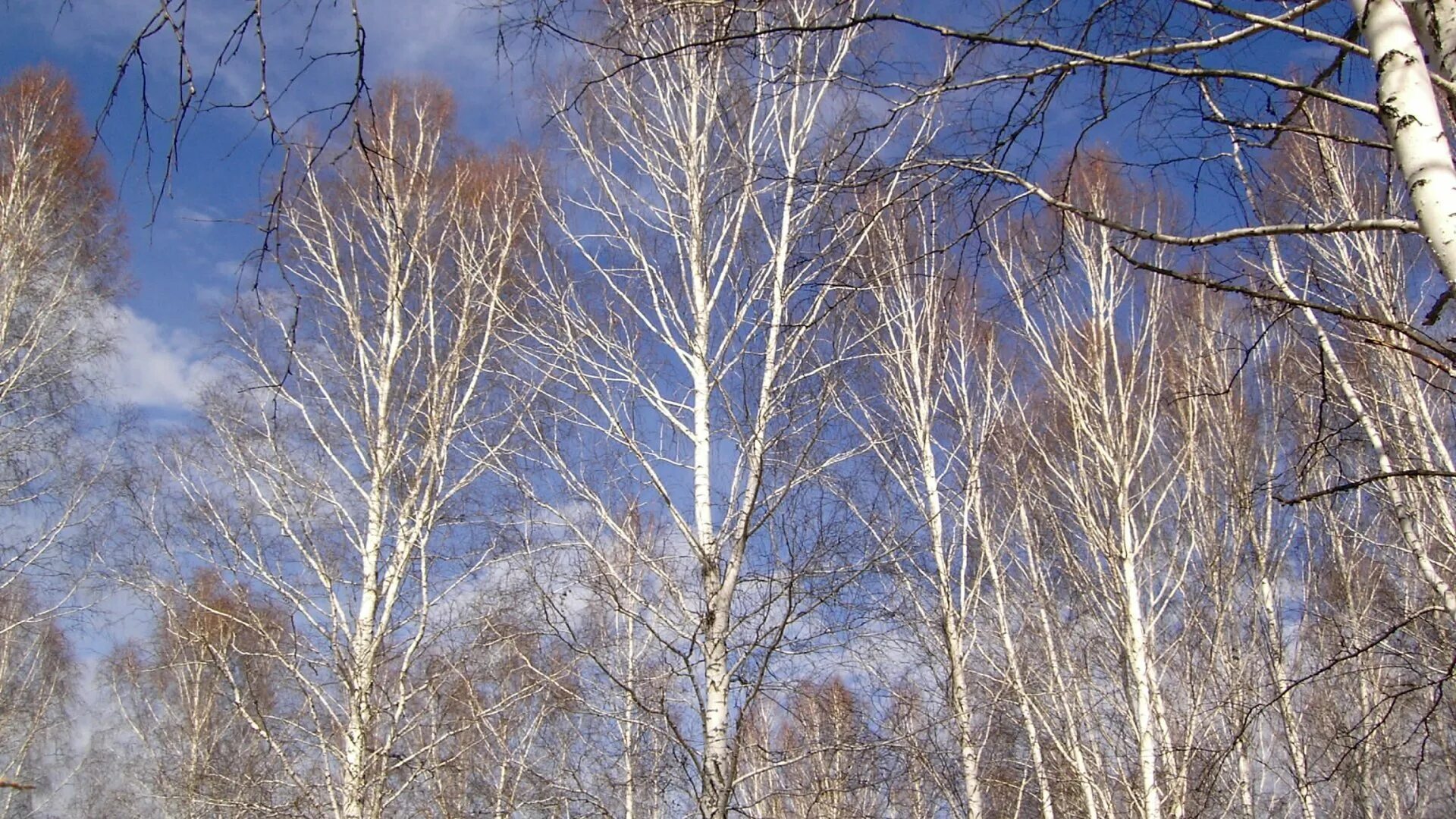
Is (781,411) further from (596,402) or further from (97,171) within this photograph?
(97,171)

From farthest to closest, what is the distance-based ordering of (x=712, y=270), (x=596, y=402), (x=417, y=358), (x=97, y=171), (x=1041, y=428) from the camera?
1. (x=97, y=171)
2. (x=1041, y=428)
3. (x=417, y=358)
4. (x=712, y=270)
5. (x=596, y=402)

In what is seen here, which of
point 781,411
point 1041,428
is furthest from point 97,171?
point 1041,428

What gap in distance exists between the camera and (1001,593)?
8.23m

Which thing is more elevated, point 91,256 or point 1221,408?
point 91,256

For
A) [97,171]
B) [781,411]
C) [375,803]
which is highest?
[97,171]

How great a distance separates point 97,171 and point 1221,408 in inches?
500

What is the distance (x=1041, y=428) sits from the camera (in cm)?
903

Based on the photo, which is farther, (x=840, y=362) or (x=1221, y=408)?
(x=1221, y=408)

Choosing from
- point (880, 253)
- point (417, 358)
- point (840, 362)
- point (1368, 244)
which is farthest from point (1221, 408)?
point (417, 358)

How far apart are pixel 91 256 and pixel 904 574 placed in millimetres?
8712

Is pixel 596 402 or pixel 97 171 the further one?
pixel 97 171

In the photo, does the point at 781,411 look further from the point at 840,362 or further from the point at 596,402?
the point at 596,402

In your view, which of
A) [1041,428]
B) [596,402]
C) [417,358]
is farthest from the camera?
[1041,428]

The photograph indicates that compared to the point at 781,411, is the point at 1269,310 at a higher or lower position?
lower
